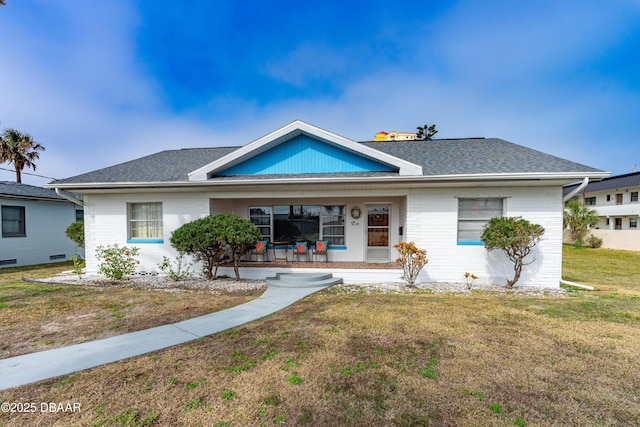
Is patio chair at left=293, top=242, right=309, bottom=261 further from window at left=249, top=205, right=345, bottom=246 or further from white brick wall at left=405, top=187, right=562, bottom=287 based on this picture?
white brick wall at left=405, top=187, right=562, bottom=287

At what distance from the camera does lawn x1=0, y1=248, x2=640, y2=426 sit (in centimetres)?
262

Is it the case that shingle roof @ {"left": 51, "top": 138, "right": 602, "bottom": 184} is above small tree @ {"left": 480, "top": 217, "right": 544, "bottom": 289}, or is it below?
above

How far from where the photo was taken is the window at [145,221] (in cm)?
971

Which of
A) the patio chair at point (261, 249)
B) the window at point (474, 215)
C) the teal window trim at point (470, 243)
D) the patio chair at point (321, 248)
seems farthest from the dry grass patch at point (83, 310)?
the window at point (474, 215)

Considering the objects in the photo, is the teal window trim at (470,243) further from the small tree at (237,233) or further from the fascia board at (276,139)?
the small tree at (237,233)

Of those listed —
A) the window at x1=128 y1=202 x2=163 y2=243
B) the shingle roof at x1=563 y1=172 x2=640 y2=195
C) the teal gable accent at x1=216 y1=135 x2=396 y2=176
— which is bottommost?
the window at x1=128 y1=202 x2=163 y2=243

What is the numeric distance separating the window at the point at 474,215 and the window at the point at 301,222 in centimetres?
411

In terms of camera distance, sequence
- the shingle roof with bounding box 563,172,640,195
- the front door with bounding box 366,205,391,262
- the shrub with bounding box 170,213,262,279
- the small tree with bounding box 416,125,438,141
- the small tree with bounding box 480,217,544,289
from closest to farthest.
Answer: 1. the small tree with bounding box 480,217,544,289
2. the shrub with bounding box 170,213,262,279
3. the front door with bounding box 366,205,391,262
4. the shingle roof with bounding box 563,172,640,195
5. the small tree with bounding box 416,125,438,141

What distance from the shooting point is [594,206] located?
27859 mm

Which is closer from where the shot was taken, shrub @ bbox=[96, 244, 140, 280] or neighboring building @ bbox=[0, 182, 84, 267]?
shrub @ bbox=[96, 244, 140, 280]

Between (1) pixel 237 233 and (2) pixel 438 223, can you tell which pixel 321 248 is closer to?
(1) pixel 237 233

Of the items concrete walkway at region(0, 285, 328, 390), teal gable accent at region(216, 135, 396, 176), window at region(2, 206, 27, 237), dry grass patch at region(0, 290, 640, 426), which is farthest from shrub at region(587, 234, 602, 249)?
window at region(2, 206, 27, 237)

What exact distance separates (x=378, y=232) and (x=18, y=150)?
26.3 meters

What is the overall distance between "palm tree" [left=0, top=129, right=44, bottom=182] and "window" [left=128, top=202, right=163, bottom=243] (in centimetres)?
1818
